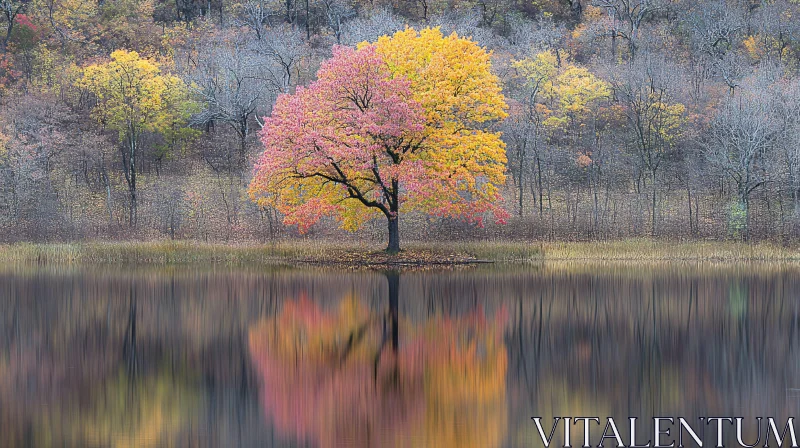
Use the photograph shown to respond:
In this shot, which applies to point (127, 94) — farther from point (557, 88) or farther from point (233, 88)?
point (557, 88)

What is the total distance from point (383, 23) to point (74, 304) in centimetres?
4591

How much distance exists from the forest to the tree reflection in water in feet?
59.0

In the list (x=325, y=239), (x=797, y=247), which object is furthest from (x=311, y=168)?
(x=797, y=247)

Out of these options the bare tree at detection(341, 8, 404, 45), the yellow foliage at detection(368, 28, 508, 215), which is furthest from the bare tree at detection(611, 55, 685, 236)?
the bare tree at detection(341, 8, 404, 45)

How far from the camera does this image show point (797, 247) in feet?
141

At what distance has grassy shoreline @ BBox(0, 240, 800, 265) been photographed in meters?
42.6

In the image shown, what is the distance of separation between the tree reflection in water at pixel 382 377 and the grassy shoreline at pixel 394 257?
53.6 ft

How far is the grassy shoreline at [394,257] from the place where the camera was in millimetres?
42625

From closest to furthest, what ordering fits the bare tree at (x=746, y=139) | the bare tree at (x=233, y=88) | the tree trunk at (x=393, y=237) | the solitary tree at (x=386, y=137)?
1. the solitary tree at (x=386, y=137)
2. the tree trunk at (x=393, y=237)
3. the bare tree at (x=746, y=139)
4. the bare tree at (x=233, y=88)

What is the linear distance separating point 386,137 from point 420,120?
1.89 meters

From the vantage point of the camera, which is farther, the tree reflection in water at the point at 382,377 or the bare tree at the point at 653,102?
the bare tree at the point at 653,102

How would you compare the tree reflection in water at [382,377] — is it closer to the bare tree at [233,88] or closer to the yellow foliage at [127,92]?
the yellow foliage at [127,92]

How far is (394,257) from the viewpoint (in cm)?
4319

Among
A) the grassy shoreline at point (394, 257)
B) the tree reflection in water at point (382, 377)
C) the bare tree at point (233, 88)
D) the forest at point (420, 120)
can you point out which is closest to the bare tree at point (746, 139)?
the forest at point (420, 120)
